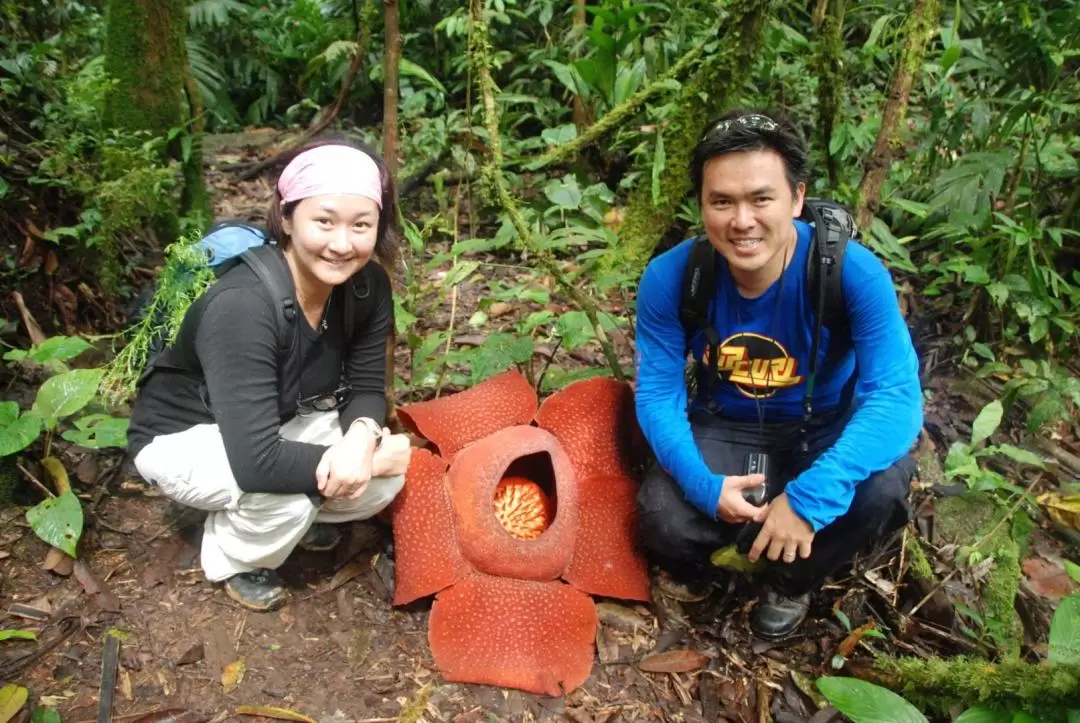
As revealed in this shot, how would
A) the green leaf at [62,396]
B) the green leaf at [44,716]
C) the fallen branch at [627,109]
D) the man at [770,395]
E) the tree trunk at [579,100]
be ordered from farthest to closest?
the tree trunk at [579,100] < the fallen branch at [627,109] < the green leaf at [62,396] < the man at [770,395] < the green leaf at [44,716]

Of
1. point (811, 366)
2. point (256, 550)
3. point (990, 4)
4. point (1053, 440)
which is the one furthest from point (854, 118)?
point (256, 550)

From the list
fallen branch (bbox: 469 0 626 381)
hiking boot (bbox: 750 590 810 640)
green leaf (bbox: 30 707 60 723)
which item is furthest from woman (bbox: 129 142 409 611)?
hiking boot (bbox: 750 590 810 640)

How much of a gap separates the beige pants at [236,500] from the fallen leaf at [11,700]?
619mm

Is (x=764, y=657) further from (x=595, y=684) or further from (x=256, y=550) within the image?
(x=256, y=550)

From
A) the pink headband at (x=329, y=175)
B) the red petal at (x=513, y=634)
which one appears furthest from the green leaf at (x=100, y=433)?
the red petal at (x=513, y=634)

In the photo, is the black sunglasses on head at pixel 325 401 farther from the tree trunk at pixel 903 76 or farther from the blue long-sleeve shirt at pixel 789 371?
the tree trunk at pixel 903 76

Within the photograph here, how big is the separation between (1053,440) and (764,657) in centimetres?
224

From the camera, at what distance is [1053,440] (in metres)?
3.99

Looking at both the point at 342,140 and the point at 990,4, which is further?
the point at 990,4

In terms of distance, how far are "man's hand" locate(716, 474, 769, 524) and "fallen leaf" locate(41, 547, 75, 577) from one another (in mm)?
2203

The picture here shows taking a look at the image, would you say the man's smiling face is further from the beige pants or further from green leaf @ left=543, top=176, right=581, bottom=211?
green leaf @ left=543, top=176, right=581, bottom=211

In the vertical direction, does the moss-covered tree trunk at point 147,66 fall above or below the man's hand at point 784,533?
above

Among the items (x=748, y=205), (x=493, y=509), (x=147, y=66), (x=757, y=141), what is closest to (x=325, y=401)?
(x=493, y=509)

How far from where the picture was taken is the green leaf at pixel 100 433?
2.84 m
